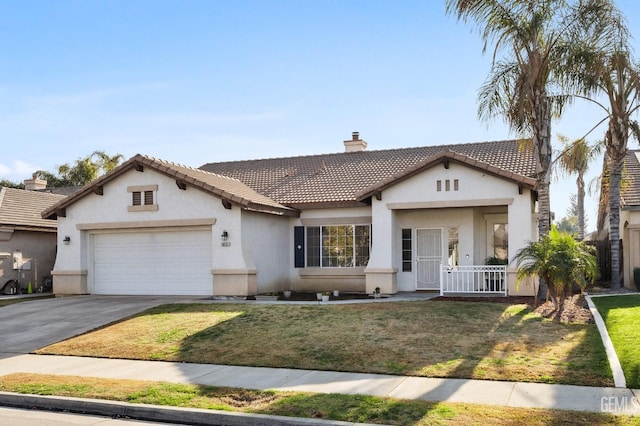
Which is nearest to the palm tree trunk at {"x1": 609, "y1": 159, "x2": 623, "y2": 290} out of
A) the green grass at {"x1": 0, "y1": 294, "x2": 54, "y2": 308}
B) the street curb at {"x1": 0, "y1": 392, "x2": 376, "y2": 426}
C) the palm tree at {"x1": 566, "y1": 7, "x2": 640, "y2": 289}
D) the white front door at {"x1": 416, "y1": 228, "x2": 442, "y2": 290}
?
the palm tree at {"x1": 566, "y1": 7, "x2": 640, "y2": 289}

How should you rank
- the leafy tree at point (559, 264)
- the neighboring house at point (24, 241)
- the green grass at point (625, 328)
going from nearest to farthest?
the green grass at point (625, 328) → the leafy tree at point (559, 264) → the neighboring house at point (24, 241)

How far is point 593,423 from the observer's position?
709cm

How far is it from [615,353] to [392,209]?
10067 millimetres

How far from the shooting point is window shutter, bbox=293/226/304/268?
22.2m

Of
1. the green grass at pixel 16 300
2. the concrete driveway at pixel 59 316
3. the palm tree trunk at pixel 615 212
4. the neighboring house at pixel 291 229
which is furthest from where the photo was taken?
the palm tree trunk at pixel 615 212

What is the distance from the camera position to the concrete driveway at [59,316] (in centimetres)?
1417

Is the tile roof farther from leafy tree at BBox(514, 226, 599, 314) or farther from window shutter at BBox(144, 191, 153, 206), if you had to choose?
window shutter at BBox(144, 191, 153, 206)

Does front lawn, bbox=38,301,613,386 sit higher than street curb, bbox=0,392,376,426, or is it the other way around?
front lawn, bbox=38,301,613,386

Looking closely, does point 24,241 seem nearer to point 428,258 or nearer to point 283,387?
point 428,258

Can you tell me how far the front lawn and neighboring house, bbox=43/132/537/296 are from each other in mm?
3820

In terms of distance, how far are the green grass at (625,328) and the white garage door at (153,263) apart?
11.8 meters

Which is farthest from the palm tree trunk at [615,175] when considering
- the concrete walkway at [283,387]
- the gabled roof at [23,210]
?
the gabled roof at [23,210]

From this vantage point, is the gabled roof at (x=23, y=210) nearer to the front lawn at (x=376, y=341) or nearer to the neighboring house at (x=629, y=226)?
the front lawn at (x=376, y=341)

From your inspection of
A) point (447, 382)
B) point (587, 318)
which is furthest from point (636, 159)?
point (447, 382)
